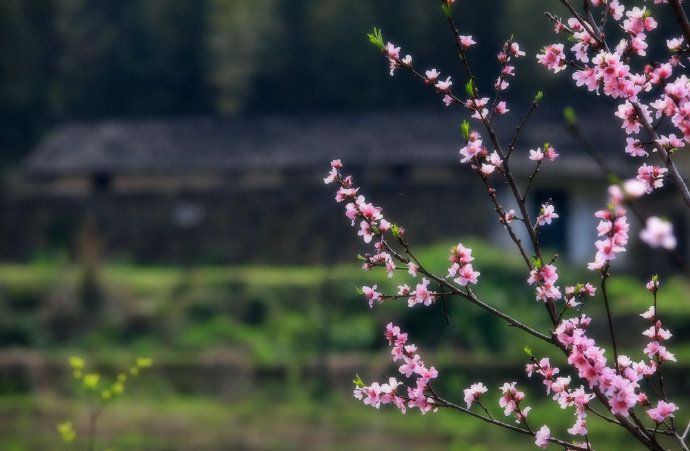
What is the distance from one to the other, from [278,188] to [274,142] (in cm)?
534

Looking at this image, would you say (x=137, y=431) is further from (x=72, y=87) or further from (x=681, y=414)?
(x=72, y=87)

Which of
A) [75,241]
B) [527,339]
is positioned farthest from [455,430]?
[75,241]

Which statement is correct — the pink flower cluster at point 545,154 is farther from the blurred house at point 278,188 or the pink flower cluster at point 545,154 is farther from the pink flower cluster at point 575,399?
the blurred house at point 278,188

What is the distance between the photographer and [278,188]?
59.5ft

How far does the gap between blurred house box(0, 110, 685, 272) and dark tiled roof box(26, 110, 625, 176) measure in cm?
5

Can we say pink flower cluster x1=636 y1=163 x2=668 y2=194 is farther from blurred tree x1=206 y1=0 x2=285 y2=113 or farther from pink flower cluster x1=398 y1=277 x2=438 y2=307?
blurred tree x1=206 y1=0 x2=285 y2=113

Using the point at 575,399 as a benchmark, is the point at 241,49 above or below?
above

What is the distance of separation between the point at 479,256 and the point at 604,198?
5603 mm

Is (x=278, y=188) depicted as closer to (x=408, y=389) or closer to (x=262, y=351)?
(x=262, y=351)

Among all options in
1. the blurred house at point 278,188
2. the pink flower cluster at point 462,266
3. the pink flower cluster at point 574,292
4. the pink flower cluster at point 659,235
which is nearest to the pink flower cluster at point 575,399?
the pink flower cluster at point 574,292

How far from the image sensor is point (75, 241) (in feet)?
62.8

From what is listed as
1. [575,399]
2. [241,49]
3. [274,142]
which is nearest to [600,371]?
[575,399]

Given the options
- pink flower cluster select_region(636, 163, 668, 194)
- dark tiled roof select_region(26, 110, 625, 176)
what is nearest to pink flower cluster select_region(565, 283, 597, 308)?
pink flower cluster select_region(636, 163, 668, 194)

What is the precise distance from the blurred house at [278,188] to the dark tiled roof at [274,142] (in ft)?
0.16
